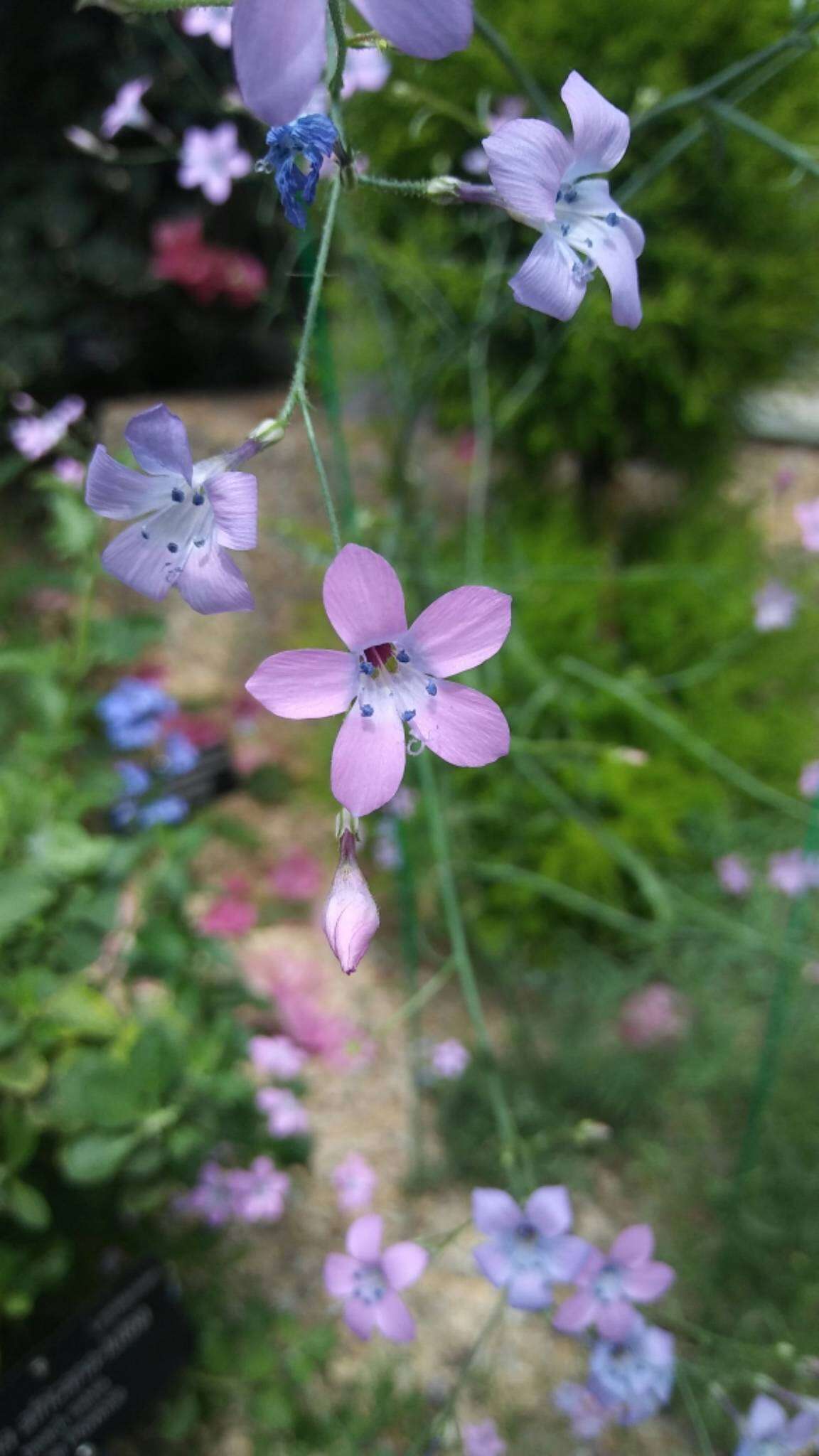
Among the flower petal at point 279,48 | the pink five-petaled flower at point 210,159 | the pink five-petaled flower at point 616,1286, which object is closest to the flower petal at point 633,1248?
the pink five-petaled flower at point 616,1286

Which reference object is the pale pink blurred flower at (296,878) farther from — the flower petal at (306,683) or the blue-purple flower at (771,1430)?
the flower petal at (306,683)

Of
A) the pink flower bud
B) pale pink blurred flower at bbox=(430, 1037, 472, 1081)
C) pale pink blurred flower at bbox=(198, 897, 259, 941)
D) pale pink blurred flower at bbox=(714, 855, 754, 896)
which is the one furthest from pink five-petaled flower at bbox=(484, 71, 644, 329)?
pale pink blurred flower at bbox=(198, 897, 259, 941)

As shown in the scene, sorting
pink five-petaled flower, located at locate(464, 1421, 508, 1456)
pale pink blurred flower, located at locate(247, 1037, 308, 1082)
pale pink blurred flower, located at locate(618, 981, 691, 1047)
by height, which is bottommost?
pale pink blurred flower, located at locate(618, 981, 691, 1047)

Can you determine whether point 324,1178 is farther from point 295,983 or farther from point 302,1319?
point 295,983

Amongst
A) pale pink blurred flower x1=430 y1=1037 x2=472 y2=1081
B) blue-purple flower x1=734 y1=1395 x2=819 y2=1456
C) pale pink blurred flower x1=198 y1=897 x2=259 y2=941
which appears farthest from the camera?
pale pink blurred flower x1=198 y1=897 x2=259 y2=941

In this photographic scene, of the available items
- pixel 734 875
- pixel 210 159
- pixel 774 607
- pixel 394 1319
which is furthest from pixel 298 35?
pixel 734 875

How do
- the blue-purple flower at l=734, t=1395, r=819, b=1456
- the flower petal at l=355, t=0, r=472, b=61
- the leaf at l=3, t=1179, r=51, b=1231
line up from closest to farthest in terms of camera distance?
A: the flower petal at l=355, t=0, r=472, b=61 < the blue-purple flower at l=734, t=1395, r=819, b=1456 < the leaf at l=3, t=1179, r=51, b=1231

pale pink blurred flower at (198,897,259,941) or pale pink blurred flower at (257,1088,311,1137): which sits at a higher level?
pale pink blurred flower at (257,1088,311,1137)

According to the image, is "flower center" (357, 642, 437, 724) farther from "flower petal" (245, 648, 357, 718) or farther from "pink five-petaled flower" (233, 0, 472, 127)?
"pink five-petaled flower" (233, 0, 472, 127)
